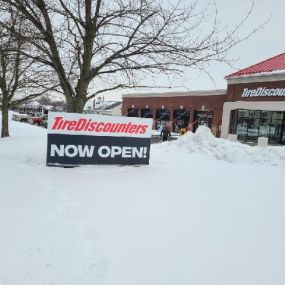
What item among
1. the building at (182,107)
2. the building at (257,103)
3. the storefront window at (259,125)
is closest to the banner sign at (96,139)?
the building at (257,103)

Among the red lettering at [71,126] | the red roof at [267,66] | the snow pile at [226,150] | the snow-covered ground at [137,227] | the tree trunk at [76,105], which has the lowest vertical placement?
the snow-covered ground at [137,227]

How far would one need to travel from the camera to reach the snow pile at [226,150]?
12586 millimetres

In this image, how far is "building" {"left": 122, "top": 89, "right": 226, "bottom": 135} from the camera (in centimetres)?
3535

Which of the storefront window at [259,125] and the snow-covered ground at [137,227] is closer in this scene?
the snow-covered ground at [137,227]

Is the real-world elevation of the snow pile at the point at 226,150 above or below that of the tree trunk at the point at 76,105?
below

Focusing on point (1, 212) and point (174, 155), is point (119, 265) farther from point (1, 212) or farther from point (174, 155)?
point (174, 155)

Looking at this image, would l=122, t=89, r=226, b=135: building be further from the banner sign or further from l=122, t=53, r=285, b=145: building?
the banner sign

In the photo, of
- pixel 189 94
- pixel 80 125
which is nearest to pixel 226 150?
pixel 80 125

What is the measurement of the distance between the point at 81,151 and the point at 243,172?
15.5ft

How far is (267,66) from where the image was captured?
97.1ft

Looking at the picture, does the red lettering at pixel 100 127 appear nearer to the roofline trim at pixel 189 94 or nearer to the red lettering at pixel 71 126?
the red lettering at pixel 71 126

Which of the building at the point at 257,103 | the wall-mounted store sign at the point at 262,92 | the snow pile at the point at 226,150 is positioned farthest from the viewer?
the building at the point at 257,103

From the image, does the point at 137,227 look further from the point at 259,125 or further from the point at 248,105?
the point at 248,105

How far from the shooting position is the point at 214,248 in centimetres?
450
